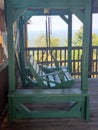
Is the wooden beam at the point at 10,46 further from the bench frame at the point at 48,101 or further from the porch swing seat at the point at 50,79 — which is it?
the porch swing seat at the point at 50,79

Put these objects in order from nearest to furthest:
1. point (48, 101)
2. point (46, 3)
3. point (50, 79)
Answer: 1. point (46, 3)
2. point (48, 101)
3. point (50, 79)

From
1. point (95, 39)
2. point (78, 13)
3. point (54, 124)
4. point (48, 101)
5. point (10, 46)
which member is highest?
point (78, 13)

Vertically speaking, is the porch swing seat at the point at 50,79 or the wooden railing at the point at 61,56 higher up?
the wooden railing at the point at 61,56

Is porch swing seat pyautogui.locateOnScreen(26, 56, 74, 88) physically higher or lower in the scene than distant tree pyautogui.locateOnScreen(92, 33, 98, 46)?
lower

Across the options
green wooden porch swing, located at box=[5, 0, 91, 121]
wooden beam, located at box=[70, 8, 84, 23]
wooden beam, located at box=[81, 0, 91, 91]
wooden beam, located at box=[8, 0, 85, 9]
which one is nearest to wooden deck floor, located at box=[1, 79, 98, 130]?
green wooden porch swing, located at box=[5, 0, 91, 121]

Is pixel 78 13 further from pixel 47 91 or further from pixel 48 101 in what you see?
pixel 48 101

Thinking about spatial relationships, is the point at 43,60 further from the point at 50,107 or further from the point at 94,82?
the point at 50,107

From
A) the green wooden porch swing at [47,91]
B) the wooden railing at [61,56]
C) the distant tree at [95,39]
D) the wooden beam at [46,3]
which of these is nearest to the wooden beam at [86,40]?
the green wooden porch swing at [47,91]

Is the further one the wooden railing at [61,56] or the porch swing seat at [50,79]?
the wooden railing at [61,56]

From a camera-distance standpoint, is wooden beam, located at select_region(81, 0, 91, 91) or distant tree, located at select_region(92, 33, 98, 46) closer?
wooden beam, located at select_region(81, 0, 91, 91)

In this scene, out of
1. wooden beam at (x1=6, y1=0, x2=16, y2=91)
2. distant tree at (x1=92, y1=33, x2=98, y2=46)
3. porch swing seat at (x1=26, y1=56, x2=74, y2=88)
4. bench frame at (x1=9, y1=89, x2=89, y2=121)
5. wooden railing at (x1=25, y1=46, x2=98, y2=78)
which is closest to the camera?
wooden beam at (x1=6, y1=0, x2=16, y2=91)

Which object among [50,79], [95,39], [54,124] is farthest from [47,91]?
[95,39]

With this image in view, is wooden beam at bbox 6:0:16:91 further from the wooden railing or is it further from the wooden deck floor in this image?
the wooden railing

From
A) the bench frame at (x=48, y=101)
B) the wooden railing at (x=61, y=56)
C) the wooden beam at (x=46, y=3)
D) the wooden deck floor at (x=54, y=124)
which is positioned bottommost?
the wooden deck floor at (x=54, y=124)
